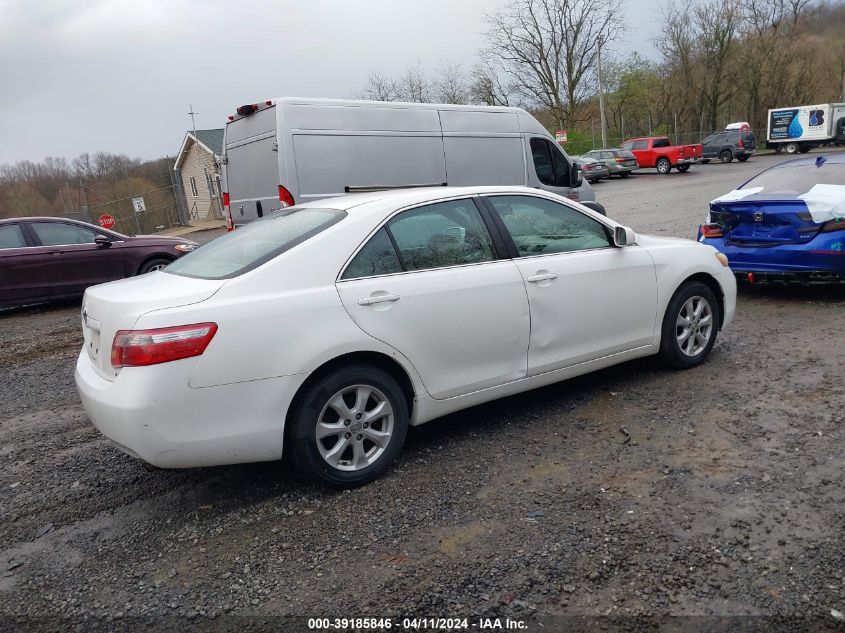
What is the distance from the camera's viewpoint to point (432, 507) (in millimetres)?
3488

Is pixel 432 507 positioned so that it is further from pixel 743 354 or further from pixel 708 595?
pixel 743 354

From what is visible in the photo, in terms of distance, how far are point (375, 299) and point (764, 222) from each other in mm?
5013

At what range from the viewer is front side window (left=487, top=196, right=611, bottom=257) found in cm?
448

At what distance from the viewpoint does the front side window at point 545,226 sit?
4.48m

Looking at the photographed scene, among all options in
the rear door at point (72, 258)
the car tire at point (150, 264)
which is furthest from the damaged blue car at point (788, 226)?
the rear door at point (72, 258)

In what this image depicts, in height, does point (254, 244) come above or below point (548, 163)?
below

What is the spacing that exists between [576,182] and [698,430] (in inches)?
313

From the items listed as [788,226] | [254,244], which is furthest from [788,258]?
[254,244]

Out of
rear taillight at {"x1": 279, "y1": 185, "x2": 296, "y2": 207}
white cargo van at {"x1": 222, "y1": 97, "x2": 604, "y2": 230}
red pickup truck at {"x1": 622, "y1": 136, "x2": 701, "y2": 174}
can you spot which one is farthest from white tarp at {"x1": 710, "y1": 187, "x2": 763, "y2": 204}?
red pickup truck at {"x1": 622, "y1": 136, "x2": 701, "y2": 174}

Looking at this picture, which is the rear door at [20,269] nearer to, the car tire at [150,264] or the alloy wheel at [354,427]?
the car tire at [150,264]

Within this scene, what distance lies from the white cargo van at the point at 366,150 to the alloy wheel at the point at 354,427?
5.19 meters

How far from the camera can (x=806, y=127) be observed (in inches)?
1554

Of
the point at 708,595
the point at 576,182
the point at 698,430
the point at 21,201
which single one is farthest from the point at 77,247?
the point at 21,201

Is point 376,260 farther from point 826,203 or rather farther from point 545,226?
point 826,203
